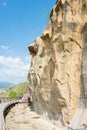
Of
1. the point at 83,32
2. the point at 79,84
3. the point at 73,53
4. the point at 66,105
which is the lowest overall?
the point at 66,105

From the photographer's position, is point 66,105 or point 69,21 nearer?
point 66,105

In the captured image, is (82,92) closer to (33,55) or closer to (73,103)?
(73,103)

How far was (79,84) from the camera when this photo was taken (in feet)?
78.4

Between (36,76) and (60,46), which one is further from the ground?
(60,46)

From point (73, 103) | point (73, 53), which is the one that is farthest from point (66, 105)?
point (73, 53)

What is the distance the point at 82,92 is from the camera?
23266mm

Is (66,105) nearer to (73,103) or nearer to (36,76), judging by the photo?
(73,103)

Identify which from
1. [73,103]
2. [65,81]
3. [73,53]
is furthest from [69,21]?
[73,103]

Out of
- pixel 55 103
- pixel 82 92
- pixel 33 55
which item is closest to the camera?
pixel 82 92

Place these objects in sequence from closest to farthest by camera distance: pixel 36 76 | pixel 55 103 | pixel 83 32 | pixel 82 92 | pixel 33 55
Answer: pixel 82 92 < pixel 83 32 < pixel 55 103 < pixel 36 76 < pixel 33 55

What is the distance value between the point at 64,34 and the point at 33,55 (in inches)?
709

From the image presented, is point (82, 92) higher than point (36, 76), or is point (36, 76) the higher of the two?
point (36, 76)

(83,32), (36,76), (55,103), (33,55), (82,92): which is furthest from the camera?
(33,55)

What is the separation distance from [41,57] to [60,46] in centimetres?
1062
